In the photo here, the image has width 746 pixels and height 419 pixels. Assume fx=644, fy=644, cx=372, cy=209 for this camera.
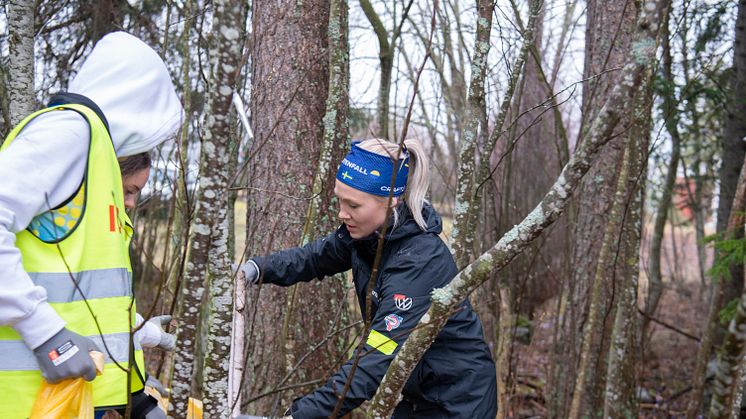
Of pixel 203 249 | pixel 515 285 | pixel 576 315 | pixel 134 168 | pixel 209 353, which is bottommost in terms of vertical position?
pixel 515 285

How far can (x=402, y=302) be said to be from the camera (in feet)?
6.94

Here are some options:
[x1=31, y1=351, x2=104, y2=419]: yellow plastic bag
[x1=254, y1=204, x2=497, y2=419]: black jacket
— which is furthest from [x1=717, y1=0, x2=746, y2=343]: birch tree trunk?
[x1=31, y1=351, x2=104, y2=419]: yellow plastic bag

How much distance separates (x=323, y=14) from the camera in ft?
11.9

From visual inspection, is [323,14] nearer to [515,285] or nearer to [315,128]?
[315,128]

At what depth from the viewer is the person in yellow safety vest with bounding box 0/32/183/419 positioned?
Result: 1639 mm

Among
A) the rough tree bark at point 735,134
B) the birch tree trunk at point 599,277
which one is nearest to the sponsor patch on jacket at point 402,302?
the birch tree trunk at point 599,277

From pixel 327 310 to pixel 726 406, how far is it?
6.62ft

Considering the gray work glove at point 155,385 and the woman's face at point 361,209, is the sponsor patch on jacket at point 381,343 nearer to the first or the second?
the woman's face at point 361,209

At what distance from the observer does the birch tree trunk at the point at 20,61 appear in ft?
10.5

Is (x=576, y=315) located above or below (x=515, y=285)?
above

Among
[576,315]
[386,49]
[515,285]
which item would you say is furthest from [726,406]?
[515,285]

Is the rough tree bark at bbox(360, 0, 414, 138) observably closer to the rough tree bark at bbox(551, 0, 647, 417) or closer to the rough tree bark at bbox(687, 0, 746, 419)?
the rough tree bark at bbox(551, 0, 647, 417)

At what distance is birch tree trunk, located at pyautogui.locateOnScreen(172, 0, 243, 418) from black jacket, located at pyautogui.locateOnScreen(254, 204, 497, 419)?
0.26 meters

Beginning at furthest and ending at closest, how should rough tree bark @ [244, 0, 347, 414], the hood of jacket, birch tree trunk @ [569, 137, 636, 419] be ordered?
rough tree bark @ [244, 0, 347, 414]
birch tree trunk @ [569, 137, 636, 419]
the hood of jacket
